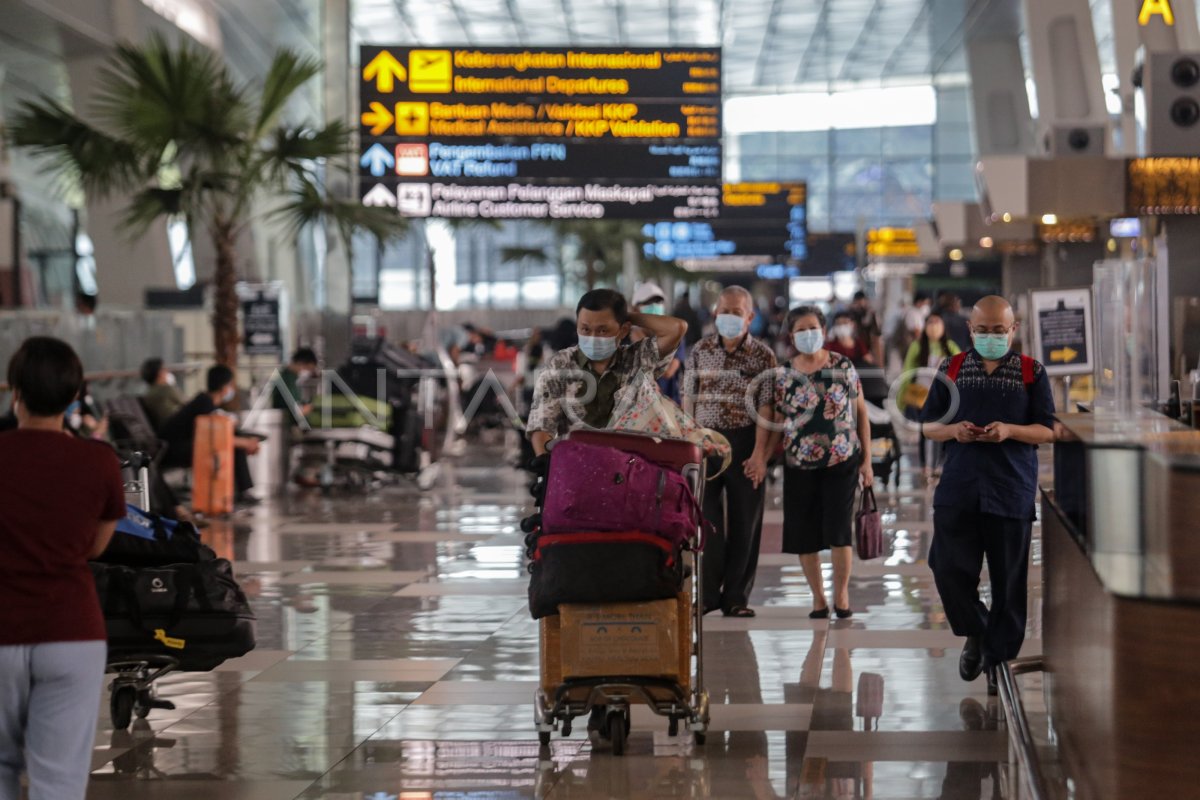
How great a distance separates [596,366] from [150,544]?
6.10 feet

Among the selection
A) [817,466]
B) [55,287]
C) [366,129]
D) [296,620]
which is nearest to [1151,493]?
[817,466]

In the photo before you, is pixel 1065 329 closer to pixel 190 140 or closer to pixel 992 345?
pixel 190 140

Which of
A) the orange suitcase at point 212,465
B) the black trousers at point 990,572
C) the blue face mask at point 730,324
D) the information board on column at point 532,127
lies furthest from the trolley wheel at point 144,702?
the information board on column at point 532,127

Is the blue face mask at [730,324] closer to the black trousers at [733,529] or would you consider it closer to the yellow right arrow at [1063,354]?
the black trousers at [733,529]

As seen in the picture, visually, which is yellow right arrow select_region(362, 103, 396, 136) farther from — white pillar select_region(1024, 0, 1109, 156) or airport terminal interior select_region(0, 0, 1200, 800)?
white pillar select_region(1024, 0, 1109, 156)

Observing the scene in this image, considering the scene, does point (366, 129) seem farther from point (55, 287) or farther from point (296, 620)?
point (55, 287)

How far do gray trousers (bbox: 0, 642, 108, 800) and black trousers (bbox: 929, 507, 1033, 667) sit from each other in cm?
405

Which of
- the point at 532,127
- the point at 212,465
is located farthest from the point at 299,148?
the point at 212,465

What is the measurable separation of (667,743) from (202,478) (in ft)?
31.3

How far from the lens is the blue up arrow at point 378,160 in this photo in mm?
17688

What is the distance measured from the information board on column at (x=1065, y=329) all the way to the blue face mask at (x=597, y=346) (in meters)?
9.73

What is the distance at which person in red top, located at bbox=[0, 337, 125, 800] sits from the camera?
4.35 m

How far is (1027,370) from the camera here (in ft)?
24.2

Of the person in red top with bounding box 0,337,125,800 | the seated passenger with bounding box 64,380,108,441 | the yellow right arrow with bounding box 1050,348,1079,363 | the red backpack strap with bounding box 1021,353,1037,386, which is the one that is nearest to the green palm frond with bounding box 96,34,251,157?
the seated passenger with bounding box 64,380,108,441
